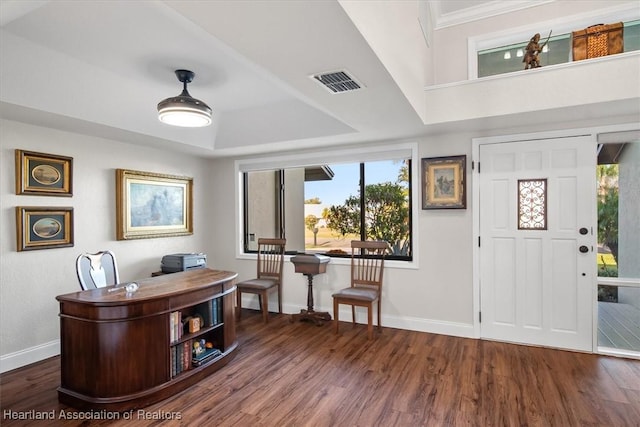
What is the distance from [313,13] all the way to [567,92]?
247 cm

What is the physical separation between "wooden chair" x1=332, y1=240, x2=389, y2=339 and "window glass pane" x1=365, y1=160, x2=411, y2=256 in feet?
0.82

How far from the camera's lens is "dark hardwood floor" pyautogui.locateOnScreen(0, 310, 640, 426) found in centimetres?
229

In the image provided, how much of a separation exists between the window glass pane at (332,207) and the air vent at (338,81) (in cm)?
211

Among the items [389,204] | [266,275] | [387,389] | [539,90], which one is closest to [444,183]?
[389,204]

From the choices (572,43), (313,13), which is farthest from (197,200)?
(572,43)

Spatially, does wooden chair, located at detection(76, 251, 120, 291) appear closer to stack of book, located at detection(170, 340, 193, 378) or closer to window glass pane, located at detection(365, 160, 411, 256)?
stack of book, located at detection(170, 340, 193, 378)

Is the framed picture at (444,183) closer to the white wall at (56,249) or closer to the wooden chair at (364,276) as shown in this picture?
the wooden chair at (364,276)

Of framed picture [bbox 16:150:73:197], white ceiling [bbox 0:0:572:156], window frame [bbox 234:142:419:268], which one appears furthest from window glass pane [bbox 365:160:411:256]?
framed picture [bbox 16:150:73:197]

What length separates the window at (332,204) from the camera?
14.1ft

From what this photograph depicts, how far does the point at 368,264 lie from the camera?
4207 mm

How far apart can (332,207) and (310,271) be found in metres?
1.08

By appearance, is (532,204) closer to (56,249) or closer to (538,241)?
(538,241)

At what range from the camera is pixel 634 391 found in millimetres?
2586

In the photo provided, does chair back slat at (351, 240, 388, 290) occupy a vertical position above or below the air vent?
below
